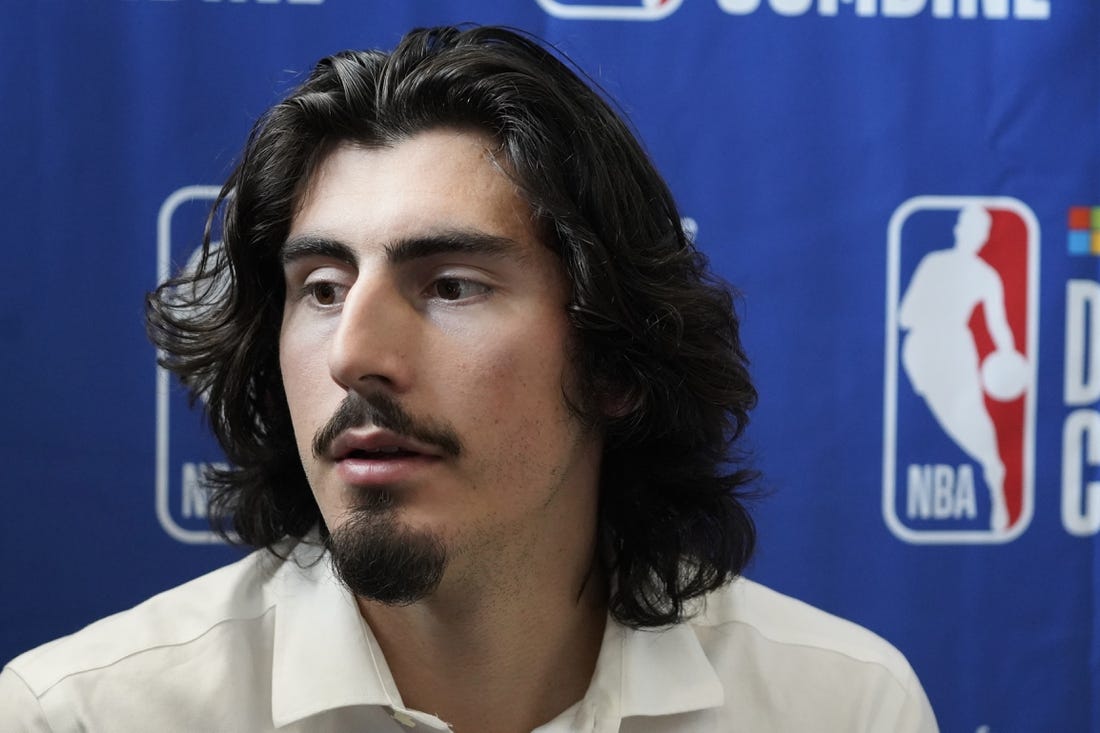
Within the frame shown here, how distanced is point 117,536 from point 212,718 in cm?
50

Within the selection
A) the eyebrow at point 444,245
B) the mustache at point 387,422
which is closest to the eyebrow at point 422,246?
the eyebrow at point 444,245

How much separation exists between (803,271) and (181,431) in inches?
33.4

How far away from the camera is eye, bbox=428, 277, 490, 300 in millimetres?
1282

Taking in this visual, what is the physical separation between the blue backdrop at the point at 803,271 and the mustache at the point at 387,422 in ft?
1.90

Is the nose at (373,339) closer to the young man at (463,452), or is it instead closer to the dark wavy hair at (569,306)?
the young man at (463,452)

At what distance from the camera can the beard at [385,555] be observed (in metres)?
1.22

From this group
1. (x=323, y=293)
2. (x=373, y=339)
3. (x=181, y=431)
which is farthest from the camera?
(x=181, y=431)

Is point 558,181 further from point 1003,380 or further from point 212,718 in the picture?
point 1003,380

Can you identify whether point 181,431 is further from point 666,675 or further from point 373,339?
point 666,675

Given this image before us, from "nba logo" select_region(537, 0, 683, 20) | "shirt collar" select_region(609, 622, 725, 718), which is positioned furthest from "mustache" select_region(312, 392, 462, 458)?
"nba logo" select_region(537, 0, 683, 20)

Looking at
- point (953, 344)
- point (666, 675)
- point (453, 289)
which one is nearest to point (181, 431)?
point (453, 289)

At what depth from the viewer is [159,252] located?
172 cm

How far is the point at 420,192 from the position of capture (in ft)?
4.22

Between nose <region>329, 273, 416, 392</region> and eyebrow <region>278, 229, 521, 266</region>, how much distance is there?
0.03 meters
